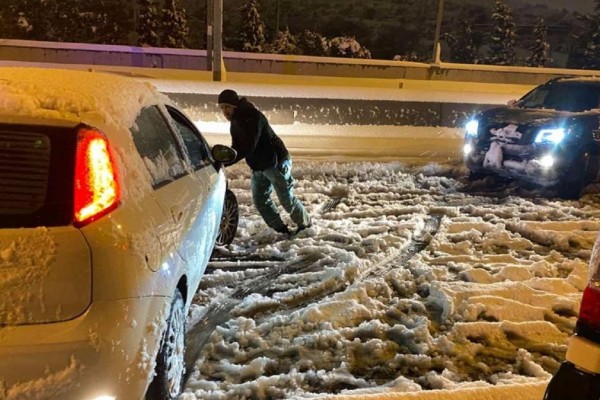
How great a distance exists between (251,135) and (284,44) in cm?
3389

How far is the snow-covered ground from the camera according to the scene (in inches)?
139

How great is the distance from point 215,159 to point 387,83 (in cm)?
1949

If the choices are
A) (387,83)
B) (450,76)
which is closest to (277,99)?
(387,83)

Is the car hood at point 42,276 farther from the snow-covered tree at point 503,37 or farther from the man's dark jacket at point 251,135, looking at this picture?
the snow-covered tree at point 503,37

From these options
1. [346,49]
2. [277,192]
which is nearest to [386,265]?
[277,192]

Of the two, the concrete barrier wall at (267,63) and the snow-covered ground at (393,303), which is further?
the concrete barrier wall at (267,63)

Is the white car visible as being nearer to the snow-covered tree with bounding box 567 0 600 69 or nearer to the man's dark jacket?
the man's dark jacket

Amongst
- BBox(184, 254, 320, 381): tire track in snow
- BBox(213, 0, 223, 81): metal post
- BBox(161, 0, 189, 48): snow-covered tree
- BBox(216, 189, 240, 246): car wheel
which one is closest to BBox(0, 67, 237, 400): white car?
BBox(184, 254, 320, 381): tire track in snow

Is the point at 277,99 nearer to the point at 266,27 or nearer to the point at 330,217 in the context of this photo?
the point at 330,217

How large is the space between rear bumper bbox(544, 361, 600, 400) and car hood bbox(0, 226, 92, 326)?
1828 millimetres

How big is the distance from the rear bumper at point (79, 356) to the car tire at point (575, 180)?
7.11 meters

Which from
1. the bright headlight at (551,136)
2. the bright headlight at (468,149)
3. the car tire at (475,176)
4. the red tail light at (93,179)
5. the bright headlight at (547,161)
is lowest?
the car tire at (475,176)

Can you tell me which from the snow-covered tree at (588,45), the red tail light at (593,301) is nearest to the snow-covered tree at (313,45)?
the snow-covered tree at (588,45)

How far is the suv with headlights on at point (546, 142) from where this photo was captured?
779cm
